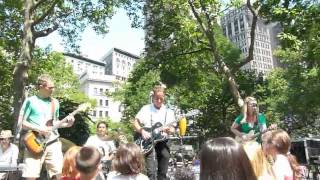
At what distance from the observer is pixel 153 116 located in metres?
8.05

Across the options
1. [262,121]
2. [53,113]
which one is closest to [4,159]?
[53,113]

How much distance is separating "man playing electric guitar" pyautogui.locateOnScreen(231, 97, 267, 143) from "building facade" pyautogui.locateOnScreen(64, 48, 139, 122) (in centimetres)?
8786

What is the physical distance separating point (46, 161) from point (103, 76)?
127 metres

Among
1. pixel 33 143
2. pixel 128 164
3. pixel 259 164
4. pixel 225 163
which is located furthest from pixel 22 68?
pixel 225 163

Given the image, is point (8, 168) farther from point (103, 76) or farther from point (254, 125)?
point (103, 76)

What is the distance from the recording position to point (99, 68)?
16562cm

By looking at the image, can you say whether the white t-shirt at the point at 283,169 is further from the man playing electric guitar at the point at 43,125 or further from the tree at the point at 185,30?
the tree at the point at 185,30

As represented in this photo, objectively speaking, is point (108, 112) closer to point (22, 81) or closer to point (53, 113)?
point (22, 81)

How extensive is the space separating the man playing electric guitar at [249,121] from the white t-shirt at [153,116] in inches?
54.7

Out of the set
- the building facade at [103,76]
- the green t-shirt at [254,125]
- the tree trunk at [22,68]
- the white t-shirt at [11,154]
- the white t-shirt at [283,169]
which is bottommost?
the white t-shirt at [283,169]

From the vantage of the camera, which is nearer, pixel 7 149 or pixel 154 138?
pixel 154 138

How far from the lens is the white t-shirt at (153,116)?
8000 mm

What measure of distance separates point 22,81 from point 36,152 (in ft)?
38.6

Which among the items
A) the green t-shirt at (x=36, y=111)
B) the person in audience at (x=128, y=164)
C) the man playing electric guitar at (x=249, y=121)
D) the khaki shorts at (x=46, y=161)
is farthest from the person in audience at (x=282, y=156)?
the green t-shirt at (x=36, y=111)
